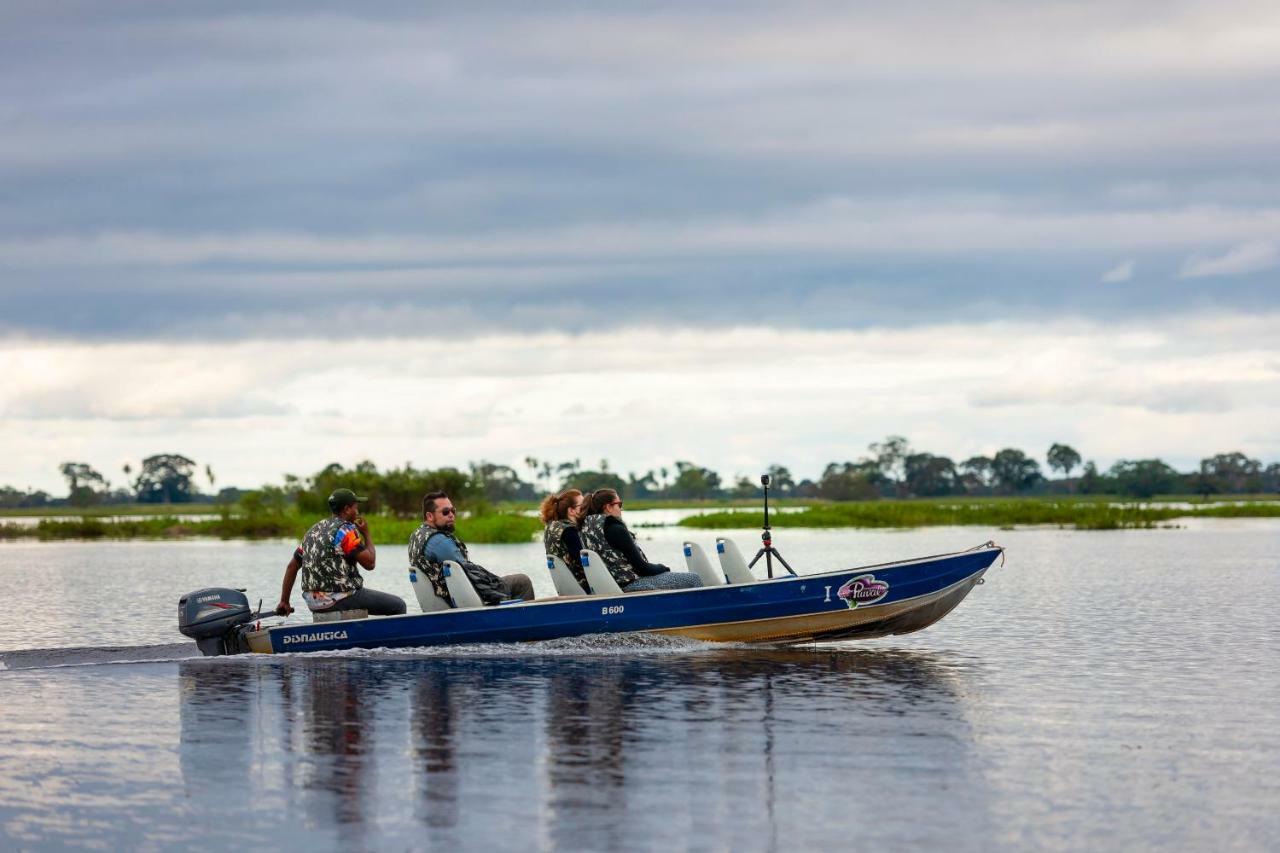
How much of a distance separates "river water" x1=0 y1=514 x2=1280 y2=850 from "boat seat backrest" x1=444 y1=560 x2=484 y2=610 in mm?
587

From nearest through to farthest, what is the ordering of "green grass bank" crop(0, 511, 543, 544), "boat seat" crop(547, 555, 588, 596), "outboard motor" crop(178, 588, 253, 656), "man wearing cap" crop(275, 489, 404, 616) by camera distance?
"man wearing cap" crop(275, 489, 404, 616) → "outboard motor" crop(178, 588, 253, 656) → "boat seat" crop(547, 555, 588, 596) → "green grass bank" crop(0, 511, 543, 544)

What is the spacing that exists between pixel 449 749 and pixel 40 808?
11.0 ft

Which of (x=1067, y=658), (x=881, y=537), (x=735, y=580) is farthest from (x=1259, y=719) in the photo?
(x=881, y=537)

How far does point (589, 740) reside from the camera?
43.2 feet

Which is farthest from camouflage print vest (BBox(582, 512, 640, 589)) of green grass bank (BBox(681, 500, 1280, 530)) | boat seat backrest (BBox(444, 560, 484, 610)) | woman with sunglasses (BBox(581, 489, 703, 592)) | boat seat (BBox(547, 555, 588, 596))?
green grass bank (BBox(681, 500, 1280, 530))

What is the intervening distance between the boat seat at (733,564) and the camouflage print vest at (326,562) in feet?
14.9

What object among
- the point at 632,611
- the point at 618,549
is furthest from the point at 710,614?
the point at 618,549

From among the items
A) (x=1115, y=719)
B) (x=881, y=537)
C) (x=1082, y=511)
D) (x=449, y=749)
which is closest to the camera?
(x=449, y=749)

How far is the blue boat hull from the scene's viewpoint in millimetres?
19016

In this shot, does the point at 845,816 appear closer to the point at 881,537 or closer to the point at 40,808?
the point at 40,808

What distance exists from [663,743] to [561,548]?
6.66m

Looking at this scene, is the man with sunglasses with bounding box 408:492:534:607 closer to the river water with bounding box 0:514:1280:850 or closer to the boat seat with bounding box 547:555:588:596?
the boat seat with bounding box 547:555:588:596

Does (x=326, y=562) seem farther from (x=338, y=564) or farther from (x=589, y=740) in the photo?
(x=589, y=740)

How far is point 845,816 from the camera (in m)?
10.2
